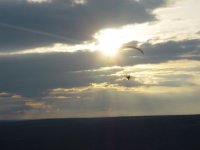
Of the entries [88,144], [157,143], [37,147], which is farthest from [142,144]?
[37,147]

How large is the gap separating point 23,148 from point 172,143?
26.5 meters

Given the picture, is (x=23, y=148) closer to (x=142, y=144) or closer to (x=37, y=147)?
(x=37, y=147)

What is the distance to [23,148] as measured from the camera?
96.6 metres

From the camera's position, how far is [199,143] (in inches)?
3871

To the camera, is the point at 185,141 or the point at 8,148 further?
the point at 185,141

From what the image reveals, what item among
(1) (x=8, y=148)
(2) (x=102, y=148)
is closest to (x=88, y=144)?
(2) (x=102, y=148)

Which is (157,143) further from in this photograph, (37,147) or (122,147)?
(37,147)

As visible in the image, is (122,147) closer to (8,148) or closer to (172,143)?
(172,143)

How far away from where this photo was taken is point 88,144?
101m

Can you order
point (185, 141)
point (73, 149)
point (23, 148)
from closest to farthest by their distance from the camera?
1. point (73, 149)
2. point (23, 148)
3. point (185, 141)

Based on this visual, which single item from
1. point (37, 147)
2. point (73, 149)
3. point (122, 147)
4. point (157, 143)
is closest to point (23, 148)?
point (37, 147)

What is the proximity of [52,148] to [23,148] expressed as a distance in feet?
19.3

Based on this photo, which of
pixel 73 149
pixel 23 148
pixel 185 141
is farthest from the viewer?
pixel 185 141

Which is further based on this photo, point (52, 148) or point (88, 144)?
point (88, 144)
